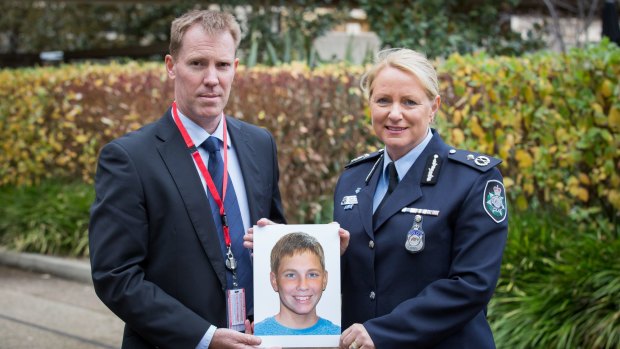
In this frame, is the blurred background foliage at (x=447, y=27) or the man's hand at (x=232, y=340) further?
the blurred background foliage at (x=447, y=27)

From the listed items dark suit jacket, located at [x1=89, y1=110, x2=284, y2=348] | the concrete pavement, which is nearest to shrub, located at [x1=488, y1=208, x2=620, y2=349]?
dark suit jacket, located at [x1=89, y1=110, x2=284, y2=348]

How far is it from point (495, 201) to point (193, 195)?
1.07 meters

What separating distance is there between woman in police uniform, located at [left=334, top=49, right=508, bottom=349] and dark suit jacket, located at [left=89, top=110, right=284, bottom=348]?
526 millimetres

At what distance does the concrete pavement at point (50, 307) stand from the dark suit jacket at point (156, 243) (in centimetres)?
437

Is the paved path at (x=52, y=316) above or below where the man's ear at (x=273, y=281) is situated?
below

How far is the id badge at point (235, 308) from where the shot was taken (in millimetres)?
3162

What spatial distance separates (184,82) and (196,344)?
95 cm

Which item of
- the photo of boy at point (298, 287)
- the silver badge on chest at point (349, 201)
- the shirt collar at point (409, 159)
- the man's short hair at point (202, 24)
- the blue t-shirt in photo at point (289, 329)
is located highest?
the man's short hair at point (202, 24)

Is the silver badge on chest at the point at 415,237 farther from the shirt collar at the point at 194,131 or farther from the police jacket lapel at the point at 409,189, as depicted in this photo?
the shirt collar at the point at 194,131

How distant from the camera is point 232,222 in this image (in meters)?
3.25

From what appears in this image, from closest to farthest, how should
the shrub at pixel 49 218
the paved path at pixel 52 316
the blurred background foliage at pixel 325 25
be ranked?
the paved path at pixel 52 316 → the shrub at pixel 49 218 → the blurred background foliage at pixel 325 25

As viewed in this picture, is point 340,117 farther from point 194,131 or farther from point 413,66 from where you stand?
point 413,66

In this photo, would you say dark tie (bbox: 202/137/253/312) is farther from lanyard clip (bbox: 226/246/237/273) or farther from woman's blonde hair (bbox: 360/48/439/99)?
woman's blonde hair (bbox: 360/48/439/99)

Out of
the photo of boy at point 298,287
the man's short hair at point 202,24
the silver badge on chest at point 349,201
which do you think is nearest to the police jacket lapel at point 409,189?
the silver badge on chest at point 349,201
